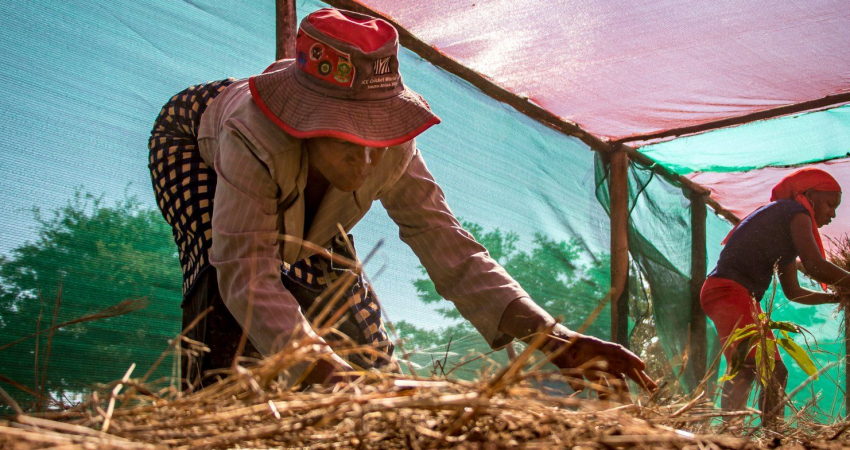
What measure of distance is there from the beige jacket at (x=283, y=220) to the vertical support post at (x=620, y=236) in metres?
2.86

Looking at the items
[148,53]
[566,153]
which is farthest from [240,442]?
[566,153]

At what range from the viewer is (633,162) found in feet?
15.3

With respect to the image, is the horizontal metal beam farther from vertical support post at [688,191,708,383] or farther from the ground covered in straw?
the ground covered in straw

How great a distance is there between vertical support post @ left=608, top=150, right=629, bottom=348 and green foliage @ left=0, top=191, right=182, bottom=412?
9.44 feet

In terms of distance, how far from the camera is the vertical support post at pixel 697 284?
15.9 feet

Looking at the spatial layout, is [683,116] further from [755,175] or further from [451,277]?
[451,277]

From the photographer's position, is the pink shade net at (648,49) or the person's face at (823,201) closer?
the pink shade net at (648,49)

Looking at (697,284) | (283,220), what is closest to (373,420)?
(283,220)

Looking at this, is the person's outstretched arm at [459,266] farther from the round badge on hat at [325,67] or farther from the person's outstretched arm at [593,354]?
the round badge on hat at [325,67]

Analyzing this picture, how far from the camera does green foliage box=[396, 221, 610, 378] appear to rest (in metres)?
3.12

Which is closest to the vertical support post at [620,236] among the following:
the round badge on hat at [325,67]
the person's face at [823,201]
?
the person's face at [823,201]

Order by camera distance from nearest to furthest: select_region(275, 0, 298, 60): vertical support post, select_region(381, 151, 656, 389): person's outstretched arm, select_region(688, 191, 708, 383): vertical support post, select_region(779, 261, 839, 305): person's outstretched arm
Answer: select_region(381, 151, 656, 389): person's outstretched arm, select_region(275, 0, 298, 60): vertical support post, select_region(779, 261, 839, 305): person's outstretched arm, select_region(688, 191, 708, 383): vertical support post

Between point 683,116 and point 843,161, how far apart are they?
125 centimetres

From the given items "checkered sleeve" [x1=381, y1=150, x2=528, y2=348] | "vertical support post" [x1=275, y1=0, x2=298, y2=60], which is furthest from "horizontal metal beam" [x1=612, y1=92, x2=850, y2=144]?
"checkered sleeve" [x1=381, y1=150, x2=528, y2=348]
